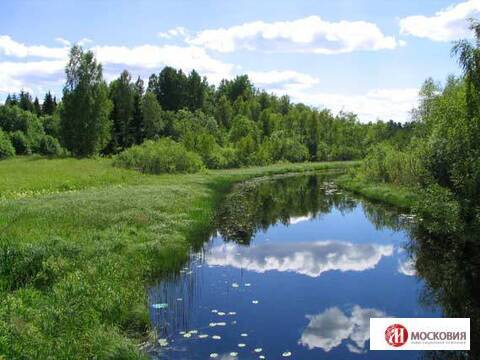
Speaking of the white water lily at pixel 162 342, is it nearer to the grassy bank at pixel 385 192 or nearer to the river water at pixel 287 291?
the river water at pixel 287 291

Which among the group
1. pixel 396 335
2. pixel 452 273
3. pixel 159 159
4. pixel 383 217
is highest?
pixel 159 159

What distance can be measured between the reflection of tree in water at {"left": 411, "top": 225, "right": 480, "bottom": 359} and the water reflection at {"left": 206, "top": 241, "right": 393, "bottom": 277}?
219cm

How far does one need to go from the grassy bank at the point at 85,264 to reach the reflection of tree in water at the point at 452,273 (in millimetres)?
8293

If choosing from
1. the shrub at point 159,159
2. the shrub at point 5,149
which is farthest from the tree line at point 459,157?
the shrub at point 5,149

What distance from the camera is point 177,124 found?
322 ft

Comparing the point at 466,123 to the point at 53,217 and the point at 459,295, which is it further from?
the point at 53,217

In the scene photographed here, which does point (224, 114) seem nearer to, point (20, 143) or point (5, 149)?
point (20, 143)

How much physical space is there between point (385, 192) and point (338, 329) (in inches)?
1219

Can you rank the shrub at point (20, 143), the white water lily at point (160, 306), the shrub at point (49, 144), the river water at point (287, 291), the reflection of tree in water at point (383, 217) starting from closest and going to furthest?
1. the river water at point (287, 291)
2. the white water lily at point (160, 306)
3. the reflection of tree in water at point (383, 217)
4. the shrub at point (20, 143)
5. the shrub at point (49, 144)

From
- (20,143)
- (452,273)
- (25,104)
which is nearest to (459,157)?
(452,273)

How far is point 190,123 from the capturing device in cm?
9838

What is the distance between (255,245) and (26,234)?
11393 millimetres

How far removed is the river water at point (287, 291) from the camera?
1273 centimetres

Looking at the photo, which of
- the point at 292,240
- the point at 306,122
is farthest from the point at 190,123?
the point at 292,240
